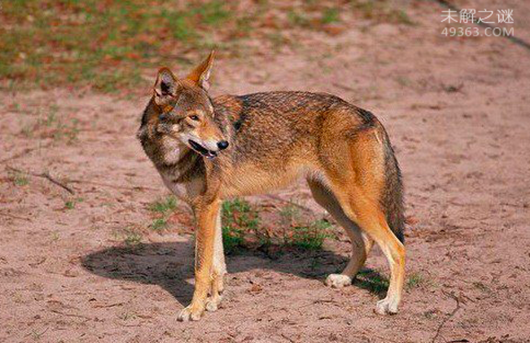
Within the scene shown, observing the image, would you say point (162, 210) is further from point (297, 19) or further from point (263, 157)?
point (297, 19)

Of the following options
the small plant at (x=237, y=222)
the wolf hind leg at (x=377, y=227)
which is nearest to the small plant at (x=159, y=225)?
the small plant at (x=237, y=222)

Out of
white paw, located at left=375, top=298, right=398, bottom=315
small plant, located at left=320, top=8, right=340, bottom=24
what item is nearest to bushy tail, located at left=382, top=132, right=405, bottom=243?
white paw, located at left=375, top=298, right=398, bottom=315

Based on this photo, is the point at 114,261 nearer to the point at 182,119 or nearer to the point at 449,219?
the point at 182,119

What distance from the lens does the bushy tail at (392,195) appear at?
6723mm

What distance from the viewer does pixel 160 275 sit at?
24.1 ft

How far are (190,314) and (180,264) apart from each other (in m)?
1.15

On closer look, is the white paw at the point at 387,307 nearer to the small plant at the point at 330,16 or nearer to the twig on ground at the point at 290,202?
the twig on ground at the point at 290,202

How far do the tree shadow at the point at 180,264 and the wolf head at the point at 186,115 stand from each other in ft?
4.55

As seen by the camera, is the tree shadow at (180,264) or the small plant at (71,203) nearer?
the tree shadow at (180,264)

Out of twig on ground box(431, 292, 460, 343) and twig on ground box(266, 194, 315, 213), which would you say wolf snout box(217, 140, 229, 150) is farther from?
twig on ground box(266, 194, 315, 213)

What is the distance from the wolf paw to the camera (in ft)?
21.1

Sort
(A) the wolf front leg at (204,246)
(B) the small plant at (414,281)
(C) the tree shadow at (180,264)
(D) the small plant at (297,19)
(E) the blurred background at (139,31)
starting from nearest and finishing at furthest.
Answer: (A) the wolf front leg at (204,246) < (B) the small plant at (414,281) < (C) the tree shadow at (180,264) < (E) the blurred background at (139,31) < (D) the small plant at (297,19)

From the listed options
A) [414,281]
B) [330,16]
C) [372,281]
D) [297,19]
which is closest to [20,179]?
[372,281]

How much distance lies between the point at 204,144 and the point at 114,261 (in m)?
1.82
